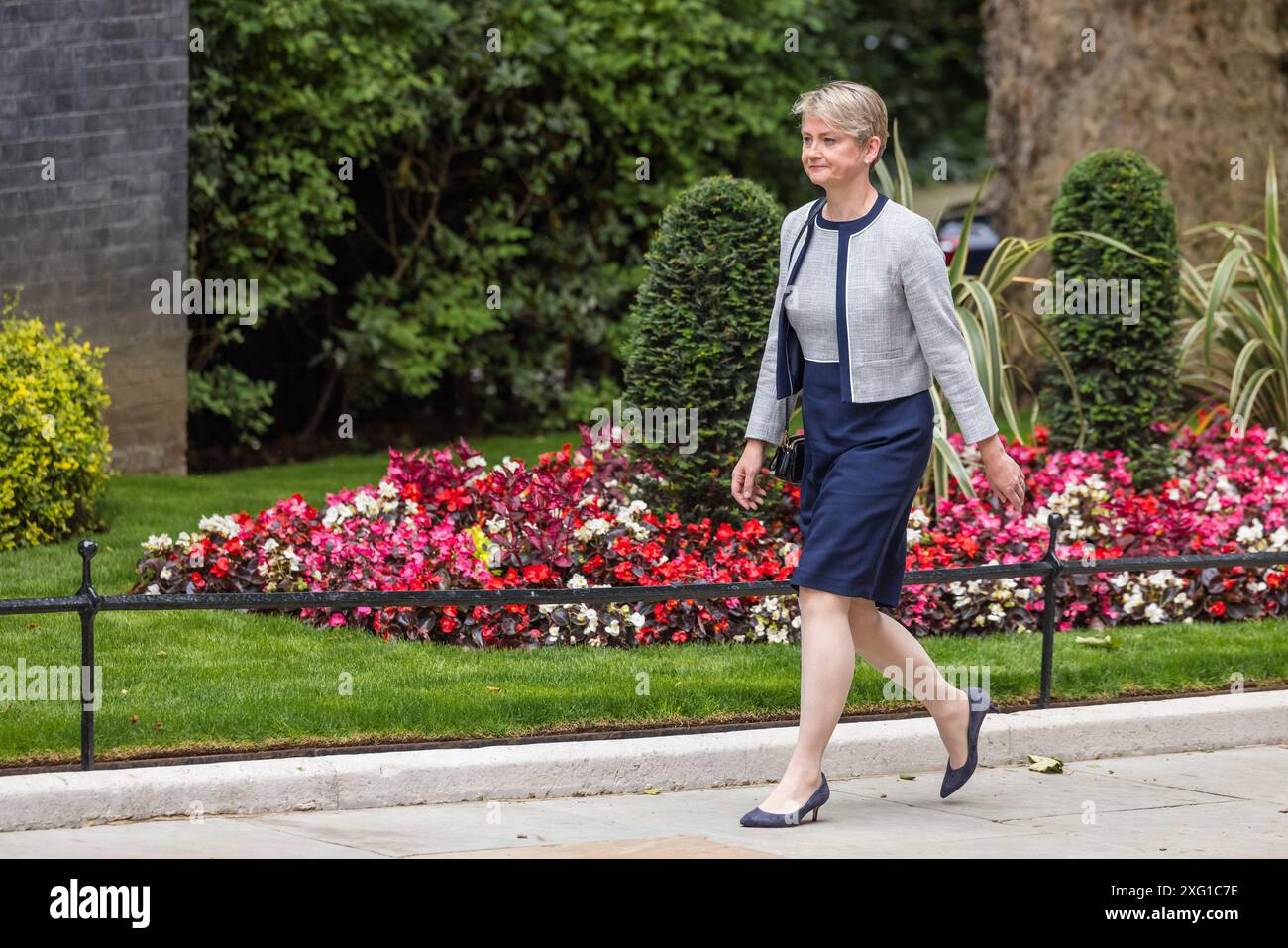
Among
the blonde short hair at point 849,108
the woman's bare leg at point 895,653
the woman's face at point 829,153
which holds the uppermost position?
the blonde short hair at point 849,108

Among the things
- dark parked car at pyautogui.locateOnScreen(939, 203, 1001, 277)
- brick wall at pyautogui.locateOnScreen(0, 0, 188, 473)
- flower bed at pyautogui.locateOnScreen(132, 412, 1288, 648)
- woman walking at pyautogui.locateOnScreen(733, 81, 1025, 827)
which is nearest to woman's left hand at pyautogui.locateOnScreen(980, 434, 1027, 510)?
woman walking at pyautogui.locateOnScreen(733, 81, 1025, 827)

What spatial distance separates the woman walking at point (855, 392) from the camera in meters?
4.87

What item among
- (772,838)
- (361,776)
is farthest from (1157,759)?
(361,776)

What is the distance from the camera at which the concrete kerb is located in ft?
16.4

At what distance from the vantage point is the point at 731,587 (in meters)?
6.04

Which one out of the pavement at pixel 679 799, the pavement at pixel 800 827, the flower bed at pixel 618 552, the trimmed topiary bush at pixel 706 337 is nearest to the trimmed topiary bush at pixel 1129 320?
the flower bed at pixel 618 552

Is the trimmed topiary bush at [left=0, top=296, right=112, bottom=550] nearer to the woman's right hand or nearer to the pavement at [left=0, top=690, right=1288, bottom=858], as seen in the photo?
the pavement at [left=0, top=690, right=1288, bottom=858]

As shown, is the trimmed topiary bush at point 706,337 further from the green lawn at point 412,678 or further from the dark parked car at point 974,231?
the dark parked car at point 974,231

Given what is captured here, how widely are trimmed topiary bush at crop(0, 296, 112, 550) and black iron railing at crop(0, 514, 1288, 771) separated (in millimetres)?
2188

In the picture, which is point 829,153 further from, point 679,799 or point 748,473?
point 679,799

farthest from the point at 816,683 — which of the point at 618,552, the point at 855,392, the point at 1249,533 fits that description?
the point at 1249,533

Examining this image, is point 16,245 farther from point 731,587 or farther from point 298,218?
point 731,587

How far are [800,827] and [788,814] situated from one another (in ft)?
0.34

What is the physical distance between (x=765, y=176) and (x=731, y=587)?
912 centimetres
